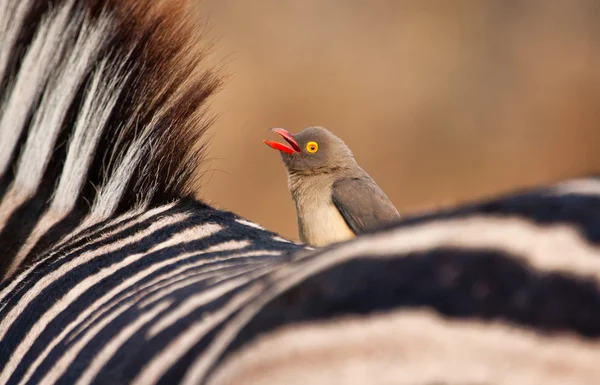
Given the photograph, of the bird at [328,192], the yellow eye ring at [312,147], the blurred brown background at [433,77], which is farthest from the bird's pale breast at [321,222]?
the blurred brown background at [433,77]

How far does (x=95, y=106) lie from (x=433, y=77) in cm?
391

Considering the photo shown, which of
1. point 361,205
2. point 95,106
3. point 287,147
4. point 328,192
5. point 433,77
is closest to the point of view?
point 95,106

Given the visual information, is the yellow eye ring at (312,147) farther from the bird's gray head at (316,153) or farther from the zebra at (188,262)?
the zebra at (188,262)

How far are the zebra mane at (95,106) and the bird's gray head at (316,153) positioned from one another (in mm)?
1029

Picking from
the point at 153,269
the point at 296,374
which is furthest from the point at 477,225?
the point at 153,269

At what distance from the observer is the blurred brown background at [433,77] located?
4.94 meters

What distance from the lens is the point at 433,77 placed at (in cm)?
508

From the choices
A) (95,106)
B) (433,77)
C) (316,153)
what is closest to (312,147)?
(316,153)

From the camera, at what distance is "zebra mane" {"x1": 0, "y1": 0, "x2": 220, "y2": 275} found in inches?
52.5

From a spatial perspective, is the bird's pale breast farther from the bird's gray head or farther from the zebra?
the zebra

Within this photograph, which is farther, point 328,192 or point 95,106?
point 328,192

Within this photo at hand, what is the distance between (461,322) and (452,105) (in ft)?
14.8

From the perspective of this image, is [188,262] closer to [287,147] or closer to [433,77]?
[287,147]

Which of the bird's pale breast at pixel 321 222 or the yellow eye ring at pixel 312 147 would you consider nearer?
the bird's pale breast at pixel 321 222
